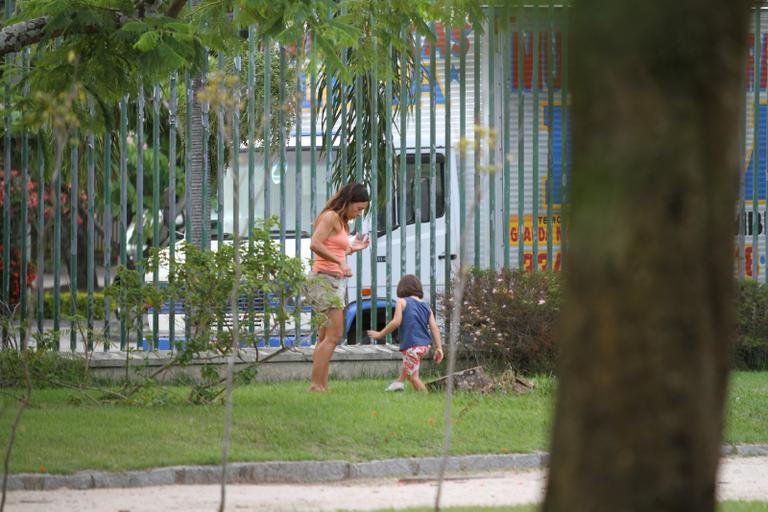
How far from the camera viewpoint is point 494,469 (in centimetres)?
835

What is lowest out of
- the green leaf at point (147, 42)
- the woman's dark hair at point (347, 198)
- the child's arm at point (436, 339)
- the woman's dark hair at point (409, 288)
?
the child's arm at point (436, 339)

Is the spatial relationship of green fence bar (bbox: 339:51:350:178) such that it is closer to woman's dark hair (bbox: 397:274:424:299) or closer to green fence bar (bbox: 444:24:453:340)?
green fence bar (bbox: 444:24:453:340)

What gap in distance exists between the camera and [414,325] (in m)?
11.3

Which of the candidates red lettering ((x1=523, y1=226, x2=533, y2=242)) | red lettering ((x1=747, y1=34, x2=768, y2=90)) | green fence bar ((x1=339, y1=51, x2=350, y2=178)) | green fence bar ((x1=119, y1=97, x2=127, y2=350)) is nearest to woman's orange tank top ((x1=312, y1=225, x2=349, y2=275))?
green fence bar ((x1=339, y1=51, x2=350, y2=178))

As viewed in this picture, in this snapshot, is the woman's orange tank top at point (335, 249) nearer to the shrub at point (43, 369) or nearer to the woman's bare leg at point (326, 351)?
the woman's bare leg at point (326, 351)

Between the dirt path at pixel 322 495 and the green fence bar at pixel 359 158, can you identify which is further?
the green fence bar at pixel 359 158

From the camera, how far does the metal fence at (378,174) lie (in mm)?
11906

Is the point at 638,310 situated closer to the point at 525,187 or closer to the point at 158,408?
the point at 158,408

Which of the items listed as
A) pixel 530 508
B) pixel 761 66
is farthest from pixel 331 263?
pixel 761 66

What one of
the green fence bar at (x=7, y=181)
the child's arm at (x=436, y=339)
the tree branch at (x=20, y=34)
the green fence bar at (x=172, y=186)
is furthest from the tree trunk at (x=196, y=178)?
the tree branch at (x=20, y=34)

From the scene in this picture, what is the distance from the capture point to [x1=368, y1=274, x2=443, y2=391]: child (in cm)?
1106

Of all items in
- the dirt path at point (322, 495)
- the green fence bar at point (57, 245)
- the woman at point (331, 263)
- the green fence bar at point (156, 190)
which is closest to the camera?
the dirt path at point (322, 495)

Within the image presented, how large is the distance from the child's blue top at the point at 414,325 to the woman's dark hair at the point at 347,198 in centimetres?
94

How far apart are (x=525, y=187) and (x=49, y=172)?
4.57m
